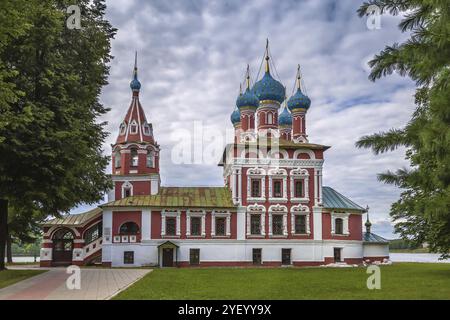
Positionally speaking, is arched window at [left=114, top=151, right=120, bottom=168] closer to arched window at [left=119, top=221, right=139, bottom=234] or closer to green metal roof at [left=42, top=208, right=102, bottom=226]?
green metal roof at [left=42, top=208, right=102, bottom=226]

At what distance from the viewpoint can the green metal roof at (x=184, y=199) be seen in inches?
1299

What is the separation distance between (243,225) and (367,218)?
10599 mm

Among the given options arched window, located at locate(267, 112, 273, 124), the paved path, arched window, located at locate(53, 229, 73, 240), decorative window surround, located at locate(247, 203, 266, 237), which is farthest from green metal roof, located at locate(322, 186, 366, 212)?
the paved path

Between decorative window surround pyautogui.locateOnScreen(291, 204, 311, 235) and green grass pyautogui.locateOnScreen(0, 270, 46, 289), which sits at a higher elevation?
decorative window surround pyautogui.locateOnScreen(291, 204, 311, 235)

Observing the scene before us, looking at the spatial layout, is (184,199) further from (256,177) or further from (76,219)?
(76,219)

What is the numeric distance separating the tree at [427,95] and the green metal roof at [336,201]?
26.3m

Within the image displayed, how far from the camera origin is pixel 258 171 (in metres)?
34.2

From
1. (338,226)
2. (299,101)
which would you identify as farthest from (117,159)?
(338,226)

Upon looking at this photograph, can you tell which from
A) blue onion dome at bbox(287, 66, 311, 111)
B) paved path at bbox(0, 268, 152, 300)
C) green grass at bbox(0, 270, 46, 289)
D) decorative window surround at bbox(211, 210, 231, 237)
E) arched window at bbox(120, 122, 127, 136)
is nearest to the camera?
paved path at bbox(0, 268, 152, 300)

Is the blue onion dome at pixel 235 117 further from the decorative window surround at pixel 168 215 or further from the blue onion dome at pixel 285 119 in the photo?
the decorative window surround at pixel 168 215

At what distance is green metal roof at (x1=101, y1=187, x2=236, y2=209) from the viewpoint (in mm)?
32987

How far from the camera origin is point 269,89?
1489 inches

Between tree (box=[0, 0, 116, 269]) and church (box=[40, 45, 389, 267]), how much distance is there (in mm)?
13329

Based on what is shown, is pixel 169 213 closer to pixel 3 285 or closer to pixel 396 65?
pixel 3 285
